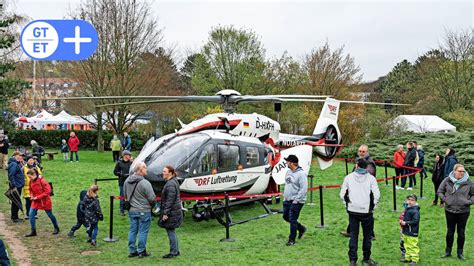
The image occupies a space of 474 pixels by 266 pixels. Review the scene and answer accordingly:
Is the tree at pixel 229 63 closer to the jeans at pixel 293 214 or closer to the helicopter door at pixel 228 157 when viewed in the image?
the helicopter door at pixel 228 157

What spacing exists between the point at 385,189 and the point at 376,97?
3494cm

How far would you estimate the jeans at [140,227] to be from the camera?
28.7 ft

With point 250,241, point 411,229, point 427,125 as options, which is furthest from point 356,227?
point 427,125

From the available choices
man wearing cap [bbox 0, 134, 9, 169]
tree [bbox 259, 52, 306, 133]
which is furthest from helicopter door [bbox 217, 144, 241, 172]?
tree [bbox 259, 52, 306, 133]

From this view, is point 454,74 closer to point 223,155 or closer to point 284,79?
point 284,79

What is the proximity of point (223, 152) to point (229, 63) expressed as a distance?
2249cm

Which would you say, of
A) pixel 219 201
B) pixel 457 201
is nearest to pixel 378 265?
pixel 457 201

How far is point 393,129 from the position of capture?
30406mm

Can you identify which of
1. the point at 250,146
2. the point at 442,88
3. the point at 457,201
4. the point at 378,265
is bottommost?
the point at 378,265

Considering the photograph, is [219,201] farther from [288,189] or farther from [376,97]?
[376,97]

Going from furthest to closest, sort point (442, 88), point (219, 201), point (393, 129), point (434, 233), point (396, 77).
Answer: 1. point (396, 77)
2. point (442, 88)
3. point (393, 129)
4. point (219, 201)
5. point (434, 233)

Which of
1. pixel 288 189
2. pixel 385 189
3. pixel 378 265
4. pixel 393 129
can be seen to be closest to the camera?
pixel 378 265

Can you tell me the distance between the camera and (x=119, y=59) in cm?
2847

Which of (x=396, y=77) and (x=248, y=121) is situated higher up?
(x=396, y=77)
